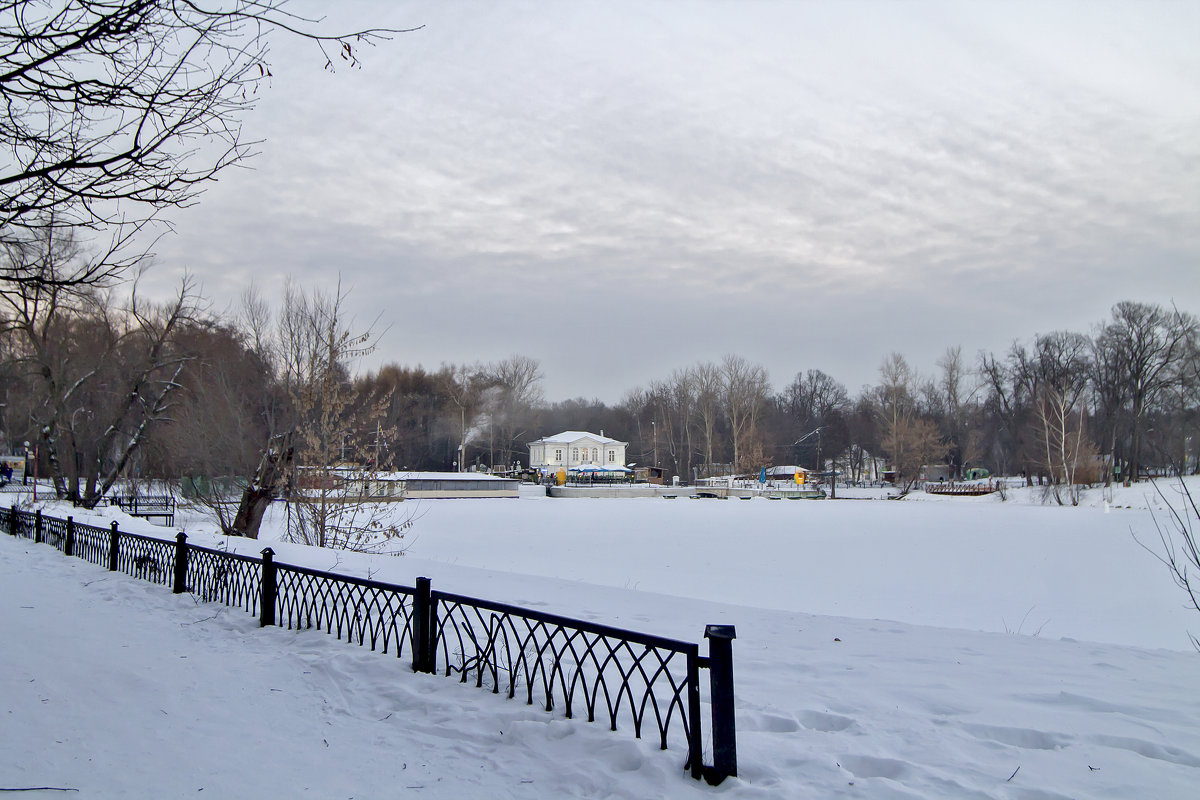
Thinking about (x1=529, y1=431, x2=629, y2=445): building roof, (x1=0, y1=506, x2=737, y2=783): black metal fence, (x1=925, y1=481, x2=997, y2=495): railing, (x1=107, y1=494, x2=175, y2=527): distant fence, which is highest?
(x1=529, y1=431, x2=629, y2=445): building roof

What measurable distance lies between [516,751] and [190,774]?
1.62 meters

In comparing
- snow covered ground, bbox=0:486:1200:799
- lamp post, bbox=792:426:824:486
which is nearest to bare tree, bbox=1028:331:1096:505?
lamp post, bbox=792:426:824:486

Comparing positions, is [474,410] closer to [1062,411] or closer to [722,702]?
[1062,411]

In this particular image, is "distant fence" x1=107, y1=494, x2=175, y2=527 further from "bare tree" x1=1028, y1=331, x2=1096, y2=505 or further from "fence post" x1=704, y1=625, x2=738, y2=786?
"bare tree" x1=1028, y1=331, x2=1096, y2=505

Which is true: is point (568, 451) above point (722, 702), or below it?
above

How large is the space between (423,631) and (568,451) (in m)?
82.0

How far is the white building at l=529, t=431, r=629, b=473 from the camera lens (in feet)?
286

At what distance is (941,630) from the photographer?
364 inches

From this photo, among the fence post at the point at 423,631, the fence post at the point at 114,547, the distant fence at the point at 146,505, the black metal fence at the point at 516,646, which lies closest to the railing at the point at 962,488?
the distant fence at the point at 146,505

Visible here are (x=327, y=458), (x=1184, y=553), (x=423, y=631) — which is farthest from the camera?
(x=327, y=458)

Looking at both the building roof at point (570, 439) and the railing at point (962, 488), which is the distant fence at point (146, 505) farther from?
the building roof at point (570, 439)

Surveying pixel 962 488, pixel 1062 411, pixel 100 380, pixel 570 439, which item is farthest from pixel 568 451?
pixel 100 380

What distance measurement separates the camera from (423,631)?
559 cm

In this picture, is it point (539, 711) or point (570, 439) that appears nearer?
point (539, 711)
